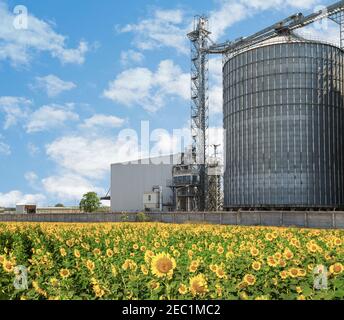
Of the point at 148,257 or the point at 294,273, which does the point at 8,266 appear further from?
the point at 294,273

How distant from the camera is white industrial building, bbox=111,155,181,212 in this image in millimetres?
77062

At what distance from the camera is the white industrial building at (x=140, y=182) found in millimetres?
77062

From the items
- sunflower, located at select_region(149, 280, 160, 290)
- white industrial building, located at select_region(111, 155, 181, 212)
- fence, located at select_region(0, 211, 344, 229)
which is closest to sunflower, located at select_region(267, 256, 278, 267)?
A: sunflower, located at select_region(149, 280, 160, 290)

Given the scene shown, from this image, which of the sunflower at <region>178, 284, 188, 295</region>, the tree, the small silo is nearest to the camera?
the sunflower at <region>178, 284, 188, 295</region>

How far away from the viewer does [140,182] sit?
79.5 m

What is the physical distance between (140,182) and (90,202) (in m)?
15.6

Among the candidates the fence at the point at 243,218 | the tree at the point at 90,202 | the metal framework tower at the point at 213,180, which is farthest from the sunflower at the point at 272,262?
the tree at the point at 90,202

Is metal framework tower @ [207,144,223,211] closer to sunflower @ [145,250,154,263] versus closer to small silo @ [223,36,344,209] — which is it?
small silo @ [223,36,344,209]

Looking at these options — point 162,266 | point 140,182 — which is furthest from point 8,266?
point 140,182

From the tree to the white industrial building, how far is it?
857 cm

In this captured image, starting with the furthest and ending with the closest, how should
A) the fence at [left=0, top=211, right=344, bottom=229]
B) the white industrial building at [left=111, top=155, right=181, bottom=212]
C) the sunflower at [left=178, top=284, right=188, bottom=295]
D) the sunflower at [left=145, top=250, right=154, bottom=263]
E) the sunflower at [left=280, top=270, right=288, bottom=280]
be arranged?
1. the white industrial building at [left=111, top=155, right=181, bottom=212]
2. the fence at [left=0, top=211, right=344, bottom=229]
3. the sunflower at [left=145, top=250, right=154, bottom=263]
4. the sunflower at [left=280, top=270, right=288, bottom=280]
5. the sunflower at [left=178, top=284, right=188, bottom=295]

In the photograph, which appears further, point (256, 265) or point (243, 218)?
point (243, 218)

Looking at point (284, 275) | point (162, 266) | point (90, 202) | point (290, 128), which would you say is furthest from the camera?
point (90, 202)
